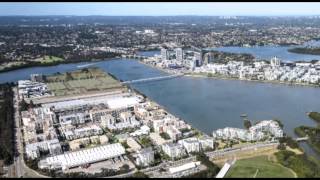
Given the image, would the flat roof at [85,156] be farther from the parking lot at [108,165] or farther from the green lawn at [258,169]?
the green lawn at [258,169]

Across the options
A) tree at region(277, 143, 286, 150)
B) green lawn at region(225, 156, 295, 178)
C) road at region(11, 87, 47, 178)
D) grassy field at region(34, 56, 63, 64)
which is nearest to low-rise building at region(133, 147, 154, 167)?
green lawn at region(225, 156, 295, 178)

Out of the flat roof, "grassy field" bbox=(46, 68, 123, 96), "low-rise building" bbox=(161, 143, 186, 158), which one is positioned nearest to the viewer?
the flat roof

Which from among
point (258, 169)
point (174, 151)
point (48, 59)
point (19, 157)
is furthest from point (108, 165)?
point (48, 59)

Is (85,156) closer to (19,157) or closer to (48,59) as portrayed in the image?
(19,157)

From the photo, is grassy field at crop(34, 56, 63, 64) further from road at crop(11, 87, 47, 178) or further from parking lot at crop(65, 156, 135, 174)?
parking lot at crop(65, 156, 135, 174)

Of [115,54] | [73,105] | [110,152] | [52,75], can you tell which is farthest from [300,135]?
[115,54]

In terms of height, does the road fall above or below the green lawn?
below

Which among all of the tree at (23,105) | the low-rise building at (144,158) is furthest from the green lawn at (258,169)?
the tree at (23,105)
